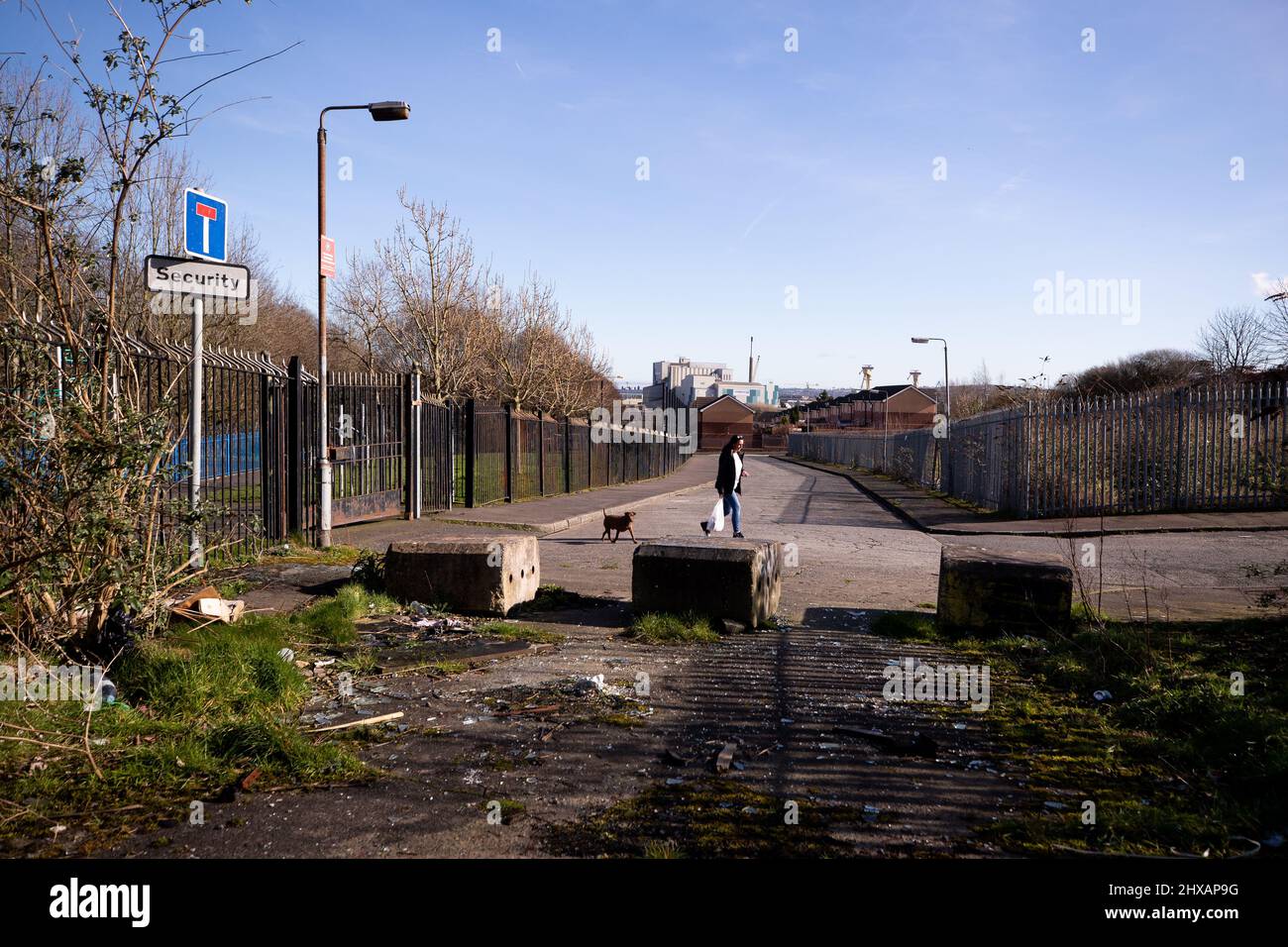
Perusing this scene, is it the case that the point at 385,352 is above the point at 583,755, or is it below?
above

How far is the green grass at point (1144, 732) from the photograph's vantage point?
3658 millimetres

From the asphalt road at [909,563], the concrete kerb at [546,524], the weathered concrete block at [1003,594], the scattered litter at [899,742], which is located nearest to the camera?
the scattered litter at [899,742]

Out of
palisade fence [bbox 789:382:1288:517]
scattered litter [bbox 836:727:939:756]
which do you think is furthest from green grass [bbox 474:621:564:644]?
palisade fence [bbox 789:382:1288:517]

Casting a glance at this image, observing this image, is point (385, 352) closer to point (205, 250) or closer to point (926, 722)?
point (205, 250)

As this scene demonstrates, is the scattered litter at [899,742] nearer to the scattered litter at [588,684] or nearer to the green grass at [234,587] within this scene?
the scattered litter at [588,684]

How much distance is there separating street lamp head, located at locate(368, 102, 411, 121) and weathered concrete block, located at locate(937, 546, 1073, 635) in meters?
8.56

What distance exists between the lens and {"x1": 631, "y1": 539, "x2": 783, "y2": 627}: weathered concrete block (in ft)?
24.9

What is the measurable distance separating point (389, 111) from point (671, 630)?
7.93 meters

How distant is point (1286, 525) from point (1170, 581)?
7730 millimetres

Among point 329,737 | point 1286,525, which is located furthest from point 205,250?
point 1286,525

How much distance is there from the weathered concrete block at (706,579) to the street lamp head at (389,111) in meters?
6.86

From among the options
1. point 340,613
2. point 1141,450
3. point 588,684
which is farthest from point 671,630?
point 1141,450

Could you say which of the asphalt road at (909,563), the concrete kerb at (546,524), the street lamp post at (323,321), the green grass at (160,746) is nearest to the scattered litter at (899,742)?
the green grass at (160,746)

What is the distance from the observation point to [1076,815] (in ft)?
12.5
